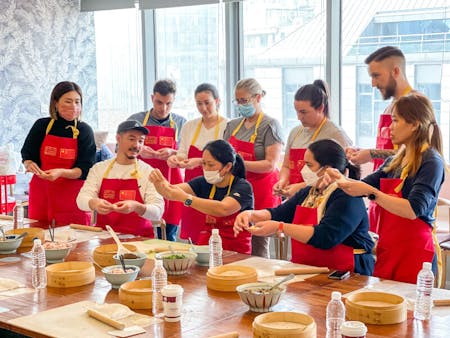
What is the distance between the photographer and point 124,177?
169 inches

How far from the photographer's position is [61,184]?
4.70 meters

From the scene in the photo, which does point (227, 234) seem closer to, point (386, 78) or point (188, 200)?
point (188, 200)

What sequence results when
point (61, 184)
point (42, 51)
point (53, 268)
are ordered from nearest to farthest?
point (53, 268) < point (61, 184) < point (42, 51)

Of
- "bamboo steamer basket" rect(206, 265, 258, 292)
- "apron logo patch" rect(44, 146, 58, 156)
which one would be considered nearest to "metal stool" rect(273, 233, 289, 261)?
"apron logo patch" rect(44, 146, 58, 156)

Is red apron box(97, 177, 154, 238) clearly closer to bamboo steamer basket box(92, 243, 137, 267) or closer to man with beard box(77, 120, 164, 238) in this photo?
man with beard box(77, 120, 164, 238)

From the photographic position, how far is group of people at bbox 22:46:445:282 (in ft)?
10.7

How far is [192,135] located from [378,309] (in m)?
2.98

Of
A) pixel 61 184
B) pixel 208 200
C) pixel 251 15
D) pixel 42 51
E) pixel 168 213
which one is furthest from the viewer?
pixel 42 51

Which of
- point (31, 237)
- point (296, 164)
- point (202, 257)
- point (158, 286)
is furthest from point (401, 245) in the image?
point (31, 237)

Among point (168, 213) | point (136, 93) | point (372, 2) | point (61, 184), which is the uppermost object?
point (372, 2)

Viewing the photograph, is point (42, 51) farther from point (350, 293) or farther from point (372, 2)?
point (350, 293)

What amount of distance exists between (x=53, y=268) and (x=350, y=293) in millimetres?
1270

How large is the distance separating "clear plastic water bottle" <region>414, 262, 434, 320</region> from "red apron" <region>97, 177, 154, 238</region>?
6.66 feet

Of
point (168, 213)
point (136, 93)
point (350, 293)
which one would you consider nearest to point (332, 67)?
point (168, 213)
